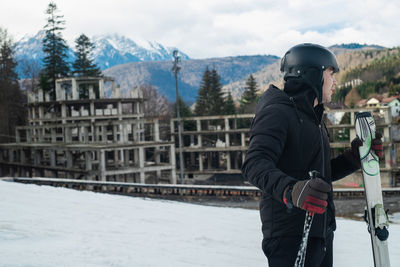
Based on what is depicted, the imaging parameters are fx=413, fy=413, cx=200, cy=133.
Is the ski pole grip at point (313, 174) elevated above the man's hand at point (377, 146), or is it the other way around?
the man's hand at point (377, 146)

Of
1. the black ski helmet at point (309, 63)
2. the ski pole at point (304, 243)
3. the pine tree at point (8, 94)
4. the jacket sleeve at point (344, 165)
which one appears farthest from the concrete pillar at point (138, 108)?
the ski pole at point (304, 243)

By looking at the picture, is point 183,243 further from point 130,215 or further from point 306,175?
point 306,175

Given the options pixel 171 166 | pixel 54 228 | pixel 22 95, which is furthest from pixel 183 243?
pixel 22 95

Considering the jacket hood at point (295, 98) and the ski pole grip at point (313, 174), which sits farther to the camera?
the jacket hood at point (295, 98)

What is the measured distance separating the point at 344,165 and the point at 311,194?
0.98 metres

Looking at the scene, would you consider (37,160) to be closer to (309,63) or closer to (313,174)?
(309,63)

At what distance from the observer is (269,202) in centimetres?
241

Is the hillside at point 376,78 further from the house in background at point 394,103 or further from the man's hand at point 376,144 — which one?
the man's hand at point 376,144

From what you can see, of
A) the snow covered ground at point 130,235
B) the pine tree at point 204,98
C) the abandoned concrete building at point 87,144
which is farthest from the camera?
the pine tree at point 204,98

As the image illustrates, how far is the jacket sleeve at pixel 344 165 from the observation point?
111 inches

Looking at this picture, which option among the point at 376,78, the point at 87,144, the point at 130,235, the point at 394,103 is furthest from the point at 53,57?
the point at 376,78

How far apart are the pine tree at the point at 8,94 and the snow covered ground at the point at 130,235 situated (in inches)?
2235

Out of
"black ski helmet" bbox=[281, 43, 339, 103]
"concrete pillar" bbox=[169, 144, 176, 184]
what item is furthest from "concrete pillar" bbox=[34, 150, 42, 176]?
"black ski helmet" bbox=[281, 43, 339, 103]

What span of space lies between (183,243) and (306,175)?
3.88 meters
